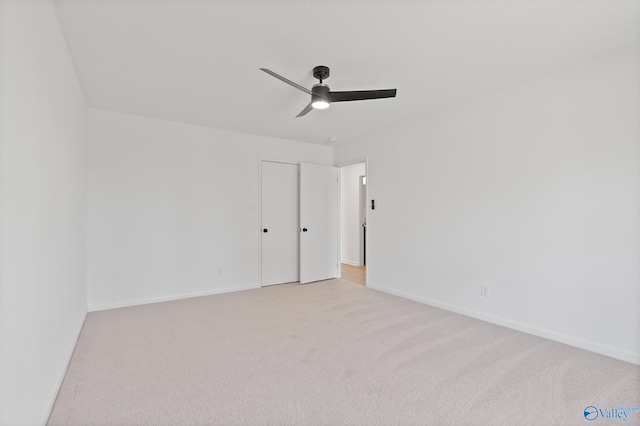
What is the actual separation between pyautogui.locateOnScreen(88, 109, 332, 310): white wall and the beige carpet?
2.29 ft

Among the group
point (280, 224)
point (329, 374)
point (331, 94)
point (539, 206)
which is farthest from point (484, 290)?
point (280, 224)

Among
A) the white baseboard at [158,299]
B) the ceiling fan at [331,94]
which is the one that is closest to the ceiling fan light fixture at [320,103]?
the ceiling fan at [331,94]

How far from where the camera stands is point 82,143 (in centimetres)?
329

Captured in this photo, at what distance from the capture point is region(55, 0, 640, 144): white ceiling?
1.97 metres

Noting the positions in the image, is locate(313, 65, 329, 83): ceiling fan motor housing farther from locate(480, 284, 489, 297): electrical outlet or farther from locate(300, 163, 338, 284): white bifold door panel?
locate(480, 284, 489, 297): electrical outlet

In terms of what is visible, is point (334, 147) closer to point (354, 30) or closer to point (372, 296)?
point (372, 296)

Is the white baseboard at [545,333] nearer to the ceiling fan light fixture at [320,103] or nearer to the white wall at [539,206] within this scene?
the white wall at [539,206]

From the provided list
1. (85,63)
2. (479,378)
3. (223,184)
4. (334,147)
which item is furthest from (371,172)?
(85,63)

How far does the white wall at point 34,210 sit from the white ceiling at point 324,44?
0.39 meters

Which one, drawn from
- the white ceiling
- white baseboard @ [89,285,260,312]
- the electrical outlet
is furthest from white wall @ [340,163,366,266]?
the electrical outlet

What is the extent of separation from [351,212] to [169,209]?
152 inches

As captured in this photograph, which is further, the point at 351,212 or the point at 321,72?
the point at 351,212

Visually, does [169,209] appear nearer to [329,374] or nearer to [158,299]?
[158,299]

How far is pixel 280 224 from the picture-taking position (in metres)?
5.06
